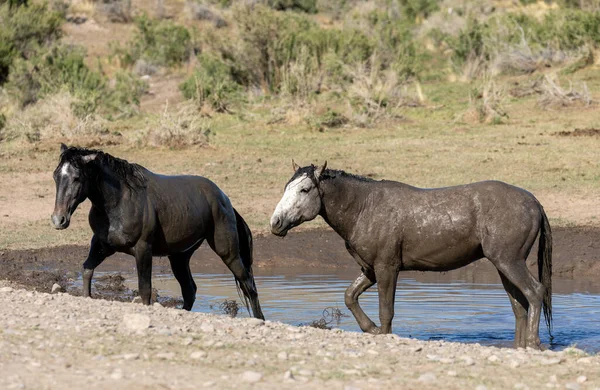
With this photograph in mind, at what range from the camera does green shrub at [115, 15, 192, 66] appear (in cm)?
3691

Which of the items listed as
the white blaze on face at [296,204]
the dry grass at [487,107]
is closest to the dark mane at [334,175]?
the white blaze on face at [296,204]

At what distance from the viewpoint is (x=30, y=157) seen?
20.1m

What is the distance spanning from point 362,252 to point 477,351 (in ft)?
6.98

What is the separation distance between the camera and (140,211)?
949cm

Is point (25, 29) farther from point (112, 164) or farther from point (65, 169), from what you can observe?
point (65, 169)

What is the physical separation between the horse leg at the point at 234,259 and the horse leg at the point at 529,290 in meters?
2.54

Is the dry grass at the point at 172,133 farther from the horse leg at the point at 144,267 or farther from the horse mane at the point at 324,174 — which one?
the horse mane at the point at 324,174

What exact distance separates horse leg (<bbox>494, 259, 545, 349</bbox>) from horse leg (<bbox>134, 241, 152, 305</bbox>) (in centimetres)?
302

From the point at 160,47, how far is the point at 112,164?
1104 inches

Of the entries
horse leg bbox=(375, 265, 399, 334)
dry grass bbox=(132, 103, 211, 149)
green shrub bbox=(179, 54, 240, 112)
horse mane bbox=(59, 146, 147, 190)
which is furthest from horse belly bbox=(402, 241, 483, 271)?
green shrub bbox=(179, 54, 240, 112)

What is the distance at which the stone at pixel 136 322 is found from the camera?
7320mm

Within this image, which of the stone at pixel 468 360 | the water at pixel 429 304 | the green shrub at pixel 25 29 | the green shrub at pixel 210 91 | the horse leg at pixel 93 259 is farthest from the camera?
the green shrub at pixel 25 29

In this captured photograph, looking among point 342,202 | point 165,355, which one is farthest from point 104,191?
point 165,355

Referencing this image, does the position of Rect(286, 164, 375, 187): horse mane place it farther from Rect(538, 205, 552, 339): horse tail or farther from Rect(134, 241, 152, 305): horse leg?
Rect(538, 205, 552, 339): horse tail
